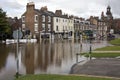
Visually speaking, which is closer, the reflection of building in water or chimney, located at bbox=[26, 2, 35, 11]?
the reflection of building in water

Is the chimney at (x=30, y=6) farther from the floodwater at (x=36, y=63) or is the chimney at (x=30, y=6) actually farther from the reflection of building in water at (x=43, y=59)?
the floodwater at (x=36, y=63)

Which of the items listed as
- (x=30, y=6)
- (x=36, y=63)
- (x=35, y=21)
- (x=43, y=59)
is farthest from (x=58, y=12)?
(x=36, y=63)

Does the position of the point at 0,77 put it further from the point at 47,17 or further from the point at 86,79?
the point at 47,17

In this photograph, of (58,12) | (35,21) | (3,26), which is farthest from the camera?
(58,12)

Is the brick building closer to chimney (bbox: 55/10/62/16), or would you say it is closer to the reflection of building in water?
chimney (bbox: 55/10/62/16)

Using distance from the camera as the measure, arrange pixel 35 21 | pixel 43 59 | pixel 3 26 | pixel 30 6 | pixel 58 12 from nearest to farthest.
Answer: pixel 43 59
pixel 3 26
pixel 30 6
pixel 35 21
pixel 58 12

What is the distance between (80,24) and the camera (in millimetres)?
135500

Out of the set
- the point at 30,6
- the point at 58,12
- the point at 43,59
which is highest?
the point at 30,6

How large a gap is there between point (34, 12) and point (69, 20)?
25.1 m

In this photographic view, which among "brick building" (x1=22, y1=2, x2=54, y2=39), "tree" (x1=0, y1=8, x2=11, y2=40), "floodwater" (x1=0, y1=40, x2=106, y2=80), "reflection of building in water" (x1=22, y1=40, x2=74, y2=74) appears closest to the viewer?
"floodwater" (x1=0, y1=40, x2=106, y2=80)

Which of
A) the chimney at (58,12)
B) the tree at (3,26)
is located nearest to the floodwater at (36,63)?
the tree at (3,26)

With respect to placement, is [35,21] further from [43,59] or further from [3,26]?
[43,59]

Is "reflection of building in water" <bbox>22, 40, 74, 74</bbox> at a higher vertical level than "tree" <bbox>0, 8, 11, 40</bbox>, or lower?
lower

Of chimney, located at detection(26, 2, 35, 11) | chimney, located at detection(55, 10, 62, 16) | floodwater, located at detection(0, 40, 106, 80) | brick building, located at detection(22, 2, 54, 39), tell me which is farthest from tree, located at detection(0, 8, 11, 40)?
floodwater, located at detection(0, 40, 106, 80)
